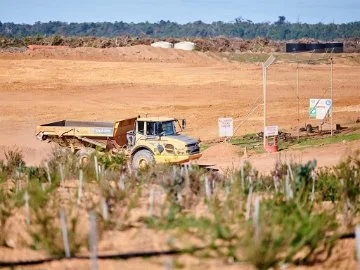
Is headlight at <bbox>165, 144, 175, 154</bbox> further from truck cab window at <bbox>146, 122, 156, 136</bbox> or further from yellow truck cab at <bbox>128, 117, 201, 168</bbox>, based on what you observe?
truck cab window at <bbox>146, 122, 156, 136</bbox>

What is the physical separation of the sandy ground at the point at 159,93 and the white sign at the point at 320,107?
2.99 metres

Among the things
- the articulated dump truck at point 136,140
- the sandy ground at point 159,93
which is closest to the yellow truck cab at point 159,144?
the articulated dump truck at point 136,140

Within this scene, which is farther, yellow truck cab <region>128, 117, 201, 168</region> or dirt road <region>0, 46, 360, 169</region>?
dirt road <region>0, 46, 360, 169</region>

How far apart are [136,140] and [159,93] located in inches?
882

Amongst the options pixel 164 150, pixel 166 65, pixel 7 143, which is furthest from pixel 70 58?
pixel 164 150

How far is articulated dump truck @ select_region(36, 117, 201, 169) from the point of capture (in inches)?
768

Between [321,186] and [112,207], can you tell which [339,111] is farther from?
[112,207]

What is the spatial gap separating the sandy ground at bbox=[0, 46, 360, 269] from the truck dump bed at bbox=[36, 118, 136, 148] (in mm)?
1883

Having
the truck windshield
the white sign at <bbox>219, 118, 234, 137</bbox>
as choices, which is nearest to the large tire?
the truck windshield

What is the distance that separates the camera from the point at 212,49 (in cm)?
7488

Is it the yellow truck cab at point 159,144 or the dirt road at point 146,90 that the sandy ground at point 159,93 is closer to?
the dirt road at point 146,90

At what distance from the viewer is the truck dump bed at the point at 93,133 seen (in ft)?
69.7

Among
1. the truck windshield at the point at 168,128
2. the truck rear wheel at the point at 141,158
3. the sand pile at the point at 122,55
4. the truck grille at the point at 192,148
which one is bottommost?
the truck rear wheel at the point at 141,158

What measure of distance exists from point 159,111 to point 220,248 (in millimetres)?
26976
